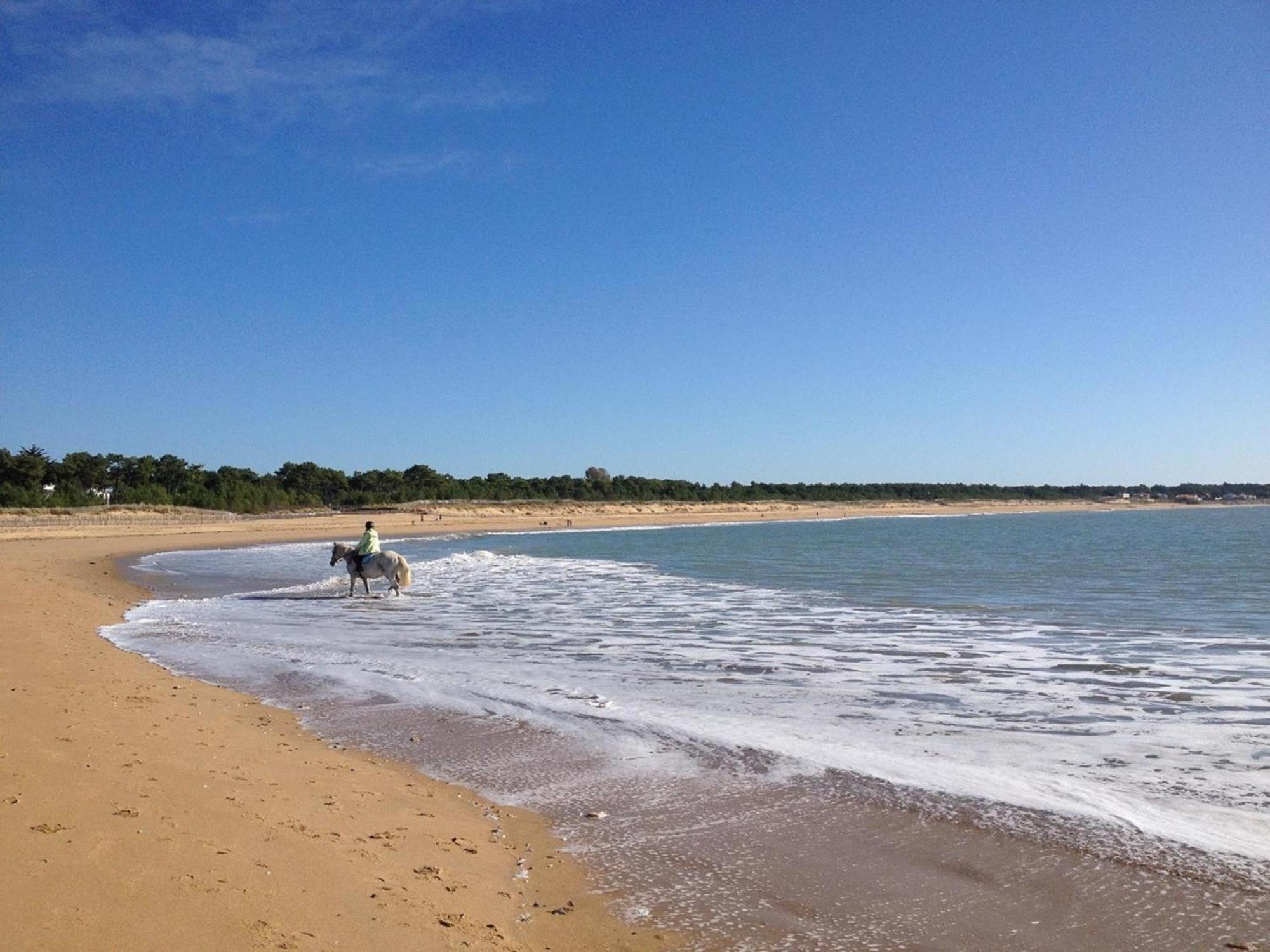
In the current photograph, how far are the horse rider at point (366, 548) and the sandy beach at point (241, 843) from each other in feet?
41.6

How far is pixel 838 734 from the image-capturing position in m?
8.38

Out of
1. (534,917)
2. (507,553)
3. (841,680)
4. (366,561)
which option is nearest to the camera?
(534,917)

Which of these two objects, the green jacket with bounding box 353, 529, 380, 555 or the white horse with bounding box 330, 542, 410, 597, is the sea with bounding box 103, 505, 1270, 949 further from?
the green jacket with bounding box 353, 529, 380, 555

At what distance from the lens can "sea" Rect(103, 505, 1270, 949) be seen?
4.86 metres

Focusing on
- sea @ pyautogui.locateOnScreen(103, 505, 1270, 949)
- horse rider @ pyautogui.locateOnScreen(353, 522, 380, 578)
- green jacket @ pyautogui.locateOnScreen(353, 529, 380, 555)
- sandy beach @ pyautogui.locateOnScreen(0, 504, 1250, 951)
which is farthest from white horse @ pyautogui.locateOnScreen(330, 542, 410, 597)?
sandy beach @ pyautogui.locateOnScreen(0, 504, 1250, 951)

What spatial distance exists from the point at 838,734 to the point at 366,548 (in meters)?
16.8

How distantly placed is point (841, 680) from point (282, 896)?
789 centimetres

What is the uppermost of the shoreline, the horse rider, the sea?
the horse rider

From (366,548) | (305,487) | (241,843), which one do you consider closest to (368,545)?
(366,548)

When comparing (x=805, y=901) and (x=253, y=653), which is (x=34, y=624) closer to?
(x=253, y=653)

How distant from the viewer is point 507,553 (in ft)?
134

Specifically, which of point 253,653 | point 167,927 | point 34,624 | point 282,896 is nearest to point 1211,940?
point 282,896

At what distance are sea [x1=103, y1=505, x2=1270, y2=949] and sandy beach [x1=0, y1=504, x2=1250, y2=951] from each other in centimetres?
46

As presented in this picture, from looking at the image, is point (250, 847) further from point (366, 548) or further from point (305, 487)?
point (305, 487)
